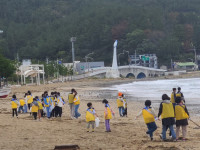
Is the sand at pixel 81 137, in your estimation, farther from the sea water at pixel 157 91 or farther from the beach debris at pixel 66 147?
the sea water at pixel 157 91

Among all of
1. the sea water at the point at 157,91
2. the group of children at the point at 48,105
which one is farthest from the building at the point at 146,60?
the group of children at the point at 48,105

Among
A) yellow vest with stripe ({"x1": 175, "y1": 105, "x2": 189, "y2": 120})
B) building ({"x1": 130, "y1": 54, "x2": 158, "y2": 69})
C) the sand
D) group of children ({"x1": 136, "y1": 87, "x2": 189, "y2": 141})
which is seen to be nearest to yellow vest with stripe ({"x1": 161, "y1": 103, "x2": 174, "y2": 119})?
group of children ({"x1": 136, "y1": 87, "x2": 189, "y2": 141})

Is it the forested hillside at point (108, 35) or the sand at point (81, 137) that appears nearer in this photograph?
the sand at point (81, 137)

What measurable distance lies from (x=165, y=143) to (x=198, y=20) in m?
150

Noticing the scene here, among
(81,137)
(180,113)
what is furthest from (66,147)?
(180,113)

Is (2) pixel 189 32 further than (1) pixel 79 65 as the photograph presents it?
Yes

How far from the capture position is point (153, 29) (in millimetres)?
140375

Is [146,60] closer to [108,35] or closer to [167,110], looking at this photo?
[108,35]

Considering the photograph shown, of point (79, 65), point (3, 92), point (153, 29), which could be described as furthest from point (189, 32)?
point (3, 92)

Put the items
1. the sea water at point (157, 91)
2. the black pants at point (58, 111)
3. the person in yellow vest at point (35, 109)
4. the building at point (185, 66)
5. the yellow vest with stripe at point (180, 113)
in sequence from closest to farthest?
the yellow vest with stripe at point (180, 113), the person in yellow vest at point (35, 109), the black pants at point (58, 111), the sea water at point (157, 91), the building at point (185, 66)

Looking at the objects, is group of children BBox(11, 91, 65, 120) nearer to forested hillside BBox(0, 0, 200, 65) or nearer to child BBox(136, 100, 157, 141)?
child BBox(136, 100, 157, 141)

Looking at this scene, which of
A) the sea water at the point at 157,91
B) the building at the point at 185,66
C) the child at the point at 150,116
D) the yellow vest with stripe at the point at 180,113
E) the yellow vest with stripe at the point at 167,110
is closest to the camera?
the yellow vest with stripe at the point at 167,110

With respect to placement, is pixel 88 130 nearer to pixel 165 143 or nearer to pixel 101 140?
pixel 101 140

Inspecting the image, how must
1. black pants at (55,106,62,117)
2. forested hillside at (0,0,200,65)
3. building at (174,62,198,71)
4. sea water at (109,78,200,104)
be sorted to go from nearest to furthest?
black pants at (55,106,62,117), sea water at (109,78,200,104), building at (174,62,198,71), forested hillside at (0,0,200,65)
